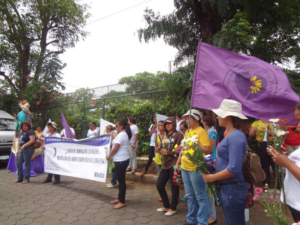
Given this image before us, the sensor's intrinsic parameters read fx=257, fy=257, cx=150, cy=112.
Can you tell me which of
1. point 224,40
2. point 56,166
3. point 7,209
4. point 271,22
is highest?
point 271,22

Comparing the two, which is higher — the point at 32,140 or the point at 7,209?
the point at 32,140

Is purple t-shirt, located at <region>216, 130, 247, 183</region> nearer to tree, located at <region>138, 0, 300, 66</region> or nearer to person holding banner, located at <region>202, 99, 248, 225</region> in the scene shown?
person holding banner, located at <region>202, 99, 248, 225</region>

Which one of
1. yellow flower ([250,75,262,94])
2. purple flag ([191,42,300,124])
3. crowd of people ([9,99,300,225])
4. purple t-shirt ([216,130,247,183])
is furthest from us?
yellow flower ([250,75,262,94])

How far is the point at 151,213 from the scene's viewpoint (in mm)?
4719

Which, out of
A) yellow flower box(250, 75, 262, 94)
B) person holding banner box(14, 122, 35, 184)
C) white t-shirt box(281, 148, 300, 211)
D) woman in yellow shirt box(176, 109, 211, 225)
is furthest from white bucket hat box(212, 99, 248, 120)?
person holding banner box(14, 122, 35, 184)

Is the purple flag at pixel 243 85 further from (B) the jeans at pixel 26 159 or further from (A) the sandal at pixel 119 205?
(B) the jeans at pixel 26 159

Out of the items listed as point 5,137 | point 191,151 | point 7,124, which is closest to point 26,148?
point 5,137

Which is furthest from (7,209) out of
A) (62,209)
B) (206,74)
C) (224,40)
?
(224,40)

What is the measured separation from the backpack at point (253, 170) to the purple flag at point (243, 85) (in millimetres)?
923

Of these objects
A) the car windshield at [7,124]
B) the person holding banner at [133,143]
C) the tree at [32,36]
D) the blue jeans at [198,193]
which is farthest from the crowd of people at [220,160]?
the tree at [32,36]

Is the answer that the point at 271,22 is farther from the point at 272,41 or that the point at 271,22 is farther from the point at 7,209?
the point at 7,209

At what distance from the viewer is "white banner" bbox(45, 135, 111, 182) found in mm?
5711

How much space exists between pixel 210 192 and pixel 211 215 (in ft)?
5.32

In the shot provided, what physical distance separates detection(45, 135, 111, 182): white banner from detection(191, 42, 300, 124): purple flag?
8.75 feet
